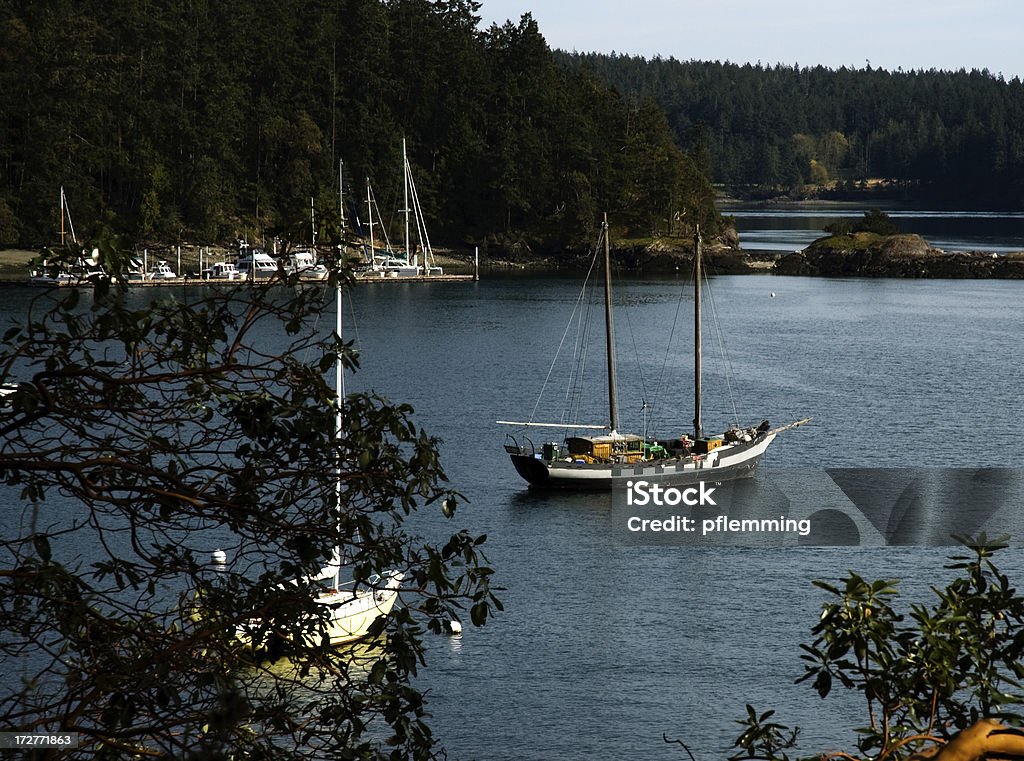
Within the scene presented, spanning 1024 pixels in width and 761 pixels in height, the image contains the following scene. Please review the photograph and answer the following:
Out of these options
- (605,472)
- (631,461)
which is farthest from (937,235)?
(605,472)

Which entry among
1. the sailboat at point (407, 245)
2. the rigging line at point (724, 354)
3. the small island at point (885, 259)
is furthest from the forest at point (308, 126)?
the rigging line at point (724, 354)

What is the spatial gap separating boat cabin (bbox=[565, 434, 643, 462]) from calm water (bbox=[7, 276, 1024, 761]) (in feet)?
5.79

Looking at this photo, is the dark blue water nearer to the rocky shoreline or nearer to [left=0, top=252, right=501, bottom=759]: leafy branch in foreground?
[left=0, top=252, right=501, bottom=759]: leafy branch in foreground

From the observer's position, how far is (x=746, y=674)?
26422 millimetres

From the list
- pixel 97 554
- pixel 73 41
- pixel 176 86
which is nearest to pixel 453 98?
pixel 176 86

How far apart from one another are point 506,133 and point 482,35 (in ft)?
53.8

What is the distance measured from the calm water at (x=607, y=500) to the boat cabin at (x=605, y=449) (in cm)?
177

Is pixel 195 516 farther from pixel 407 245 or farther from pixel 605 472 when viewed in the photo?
pixel 407 245

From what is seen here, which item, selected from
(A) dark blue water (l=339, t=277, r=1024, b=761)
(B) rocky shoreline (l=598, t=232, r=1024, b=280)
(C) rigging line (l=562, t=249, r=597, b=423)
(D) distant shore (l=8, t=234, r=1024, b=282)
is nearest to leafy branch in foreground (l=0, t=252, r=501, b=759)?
(A) dark blue water (l=339, t=277, r=1024, b=761)

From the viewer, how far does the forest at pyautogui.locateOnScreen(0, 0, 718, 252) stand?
106062 millimetres

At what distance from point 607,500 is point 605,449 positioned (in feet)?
6.01

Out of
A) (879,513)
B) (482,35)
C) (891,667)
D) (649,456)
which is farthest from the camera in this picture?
(482,35)

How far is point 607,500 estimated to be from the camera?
40719 mm

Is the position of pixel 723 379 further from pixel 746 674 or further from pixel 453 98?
pixel 453 98
